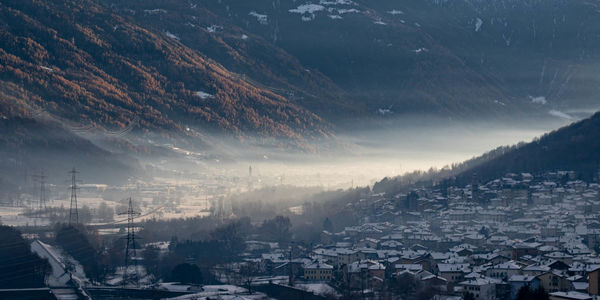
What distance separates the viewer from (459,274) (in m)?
78.2

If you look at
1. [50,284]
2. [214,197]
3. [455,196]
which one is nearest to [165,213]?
[214,197]

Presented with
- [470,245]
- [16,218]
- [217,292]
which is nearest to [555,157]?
[470,245]

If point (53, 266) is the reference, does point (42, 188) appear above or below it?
above

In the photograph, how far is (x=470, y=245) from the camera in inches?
3745

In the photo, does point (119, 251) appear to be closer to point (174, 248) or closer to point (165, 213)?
point (174, 248)

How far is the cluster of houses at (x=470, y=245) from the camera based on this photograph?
72.2m

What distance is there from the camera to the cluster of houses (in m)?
72.2

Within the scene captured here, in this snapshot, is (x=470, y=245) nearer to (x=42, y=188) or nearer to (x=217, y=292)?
(x=217, y=292)

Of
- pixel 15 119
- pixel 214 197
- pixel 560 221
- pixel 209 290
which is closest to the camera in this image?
pixel 209 290

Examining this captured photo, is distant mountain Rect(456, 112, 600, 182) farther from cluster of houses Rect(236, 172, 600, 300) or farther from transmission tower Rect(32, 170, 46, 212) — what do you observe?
transmission tower Rect(32, 170, 46, 212)

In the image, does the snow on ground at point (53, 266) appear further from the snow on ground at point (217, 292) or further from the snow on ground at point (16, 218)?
the snow on ground at point (16, 218)

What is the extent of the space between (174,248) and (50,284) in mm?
21769

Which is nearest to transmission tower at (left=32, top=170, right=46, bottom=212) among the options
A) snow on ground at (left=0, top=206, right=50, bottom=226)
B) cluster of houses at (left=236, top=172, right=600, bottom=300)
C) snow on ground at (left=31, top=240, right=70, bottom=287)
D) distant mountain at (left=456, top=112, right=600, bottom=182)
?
snow on ground at (left=0, top=206, right=50, bottom=226)

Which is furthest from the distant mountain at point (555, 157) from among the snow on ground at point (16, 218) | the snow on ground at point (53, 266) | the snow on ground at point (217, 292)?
the snow on ground at point (53, 266)
